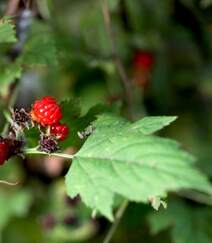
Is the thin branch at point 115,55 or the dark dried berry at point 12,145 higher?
the dark dried berry at point 12,145

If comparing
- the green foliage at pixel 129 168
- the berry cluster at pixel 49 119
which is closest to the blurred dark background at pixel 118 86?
the berry cluster at pixel 49 119

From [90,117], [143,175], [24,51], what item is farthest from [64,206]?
[143,175]

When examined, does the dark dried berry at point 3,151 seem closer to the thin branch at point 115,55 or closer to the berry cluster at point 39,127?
the berry cluster at point 39,127

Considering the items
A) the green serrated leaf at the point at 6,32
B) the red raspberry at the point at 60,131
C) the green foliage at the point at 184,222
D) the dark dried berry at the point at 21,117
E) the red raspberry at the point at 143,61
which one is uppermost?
the green serrated leaf at the point at 6,32

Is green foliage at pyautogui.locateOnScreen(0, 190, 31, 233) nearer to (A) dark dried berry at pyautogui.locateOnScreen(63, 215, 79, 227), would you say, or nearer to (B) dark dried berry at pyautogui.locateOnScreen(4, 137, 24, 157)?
(A) dark dried berry at pyautogui.locateOnScreen(63, 215, 79, 227)

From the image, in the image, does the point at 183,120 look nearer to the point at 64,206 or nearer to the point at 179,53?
the point at 179,53

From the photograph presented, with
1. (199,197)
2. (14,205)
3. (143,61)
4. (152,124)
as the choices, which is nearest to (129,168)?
(152,124)
